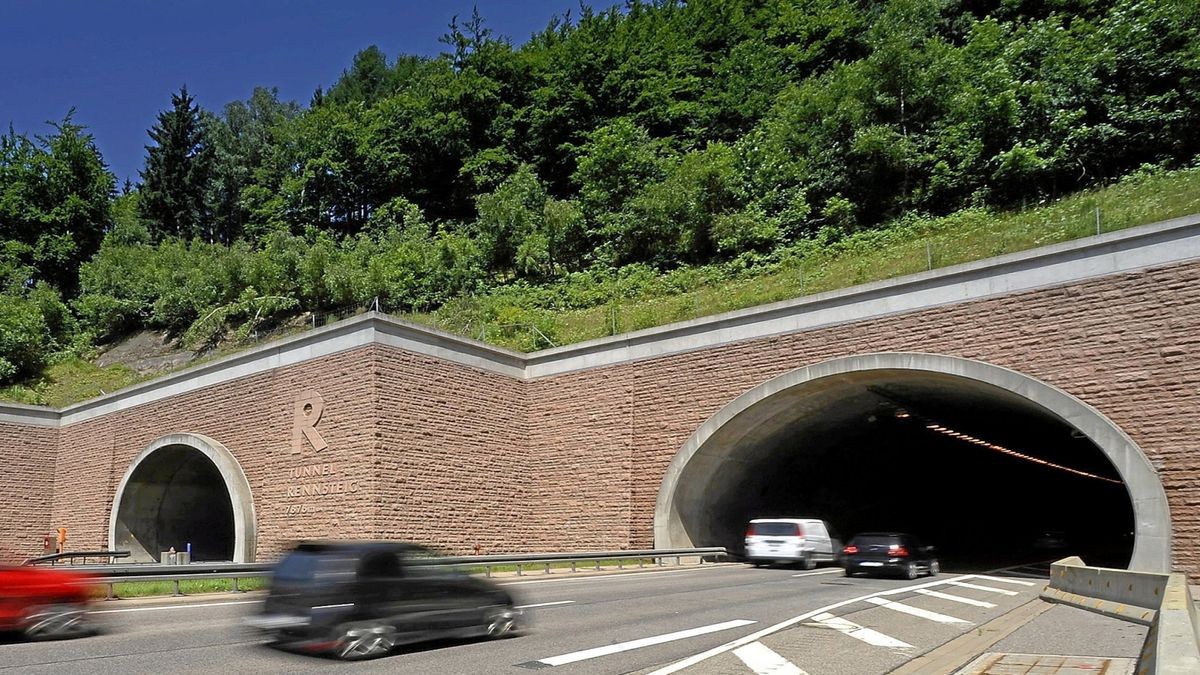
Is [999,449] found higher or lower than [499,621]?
higher

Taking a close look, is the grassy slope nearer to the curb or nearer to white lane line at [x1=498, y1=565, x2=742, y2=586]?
white lane line at [x1=498, y1=565, x2=742, y2=586]

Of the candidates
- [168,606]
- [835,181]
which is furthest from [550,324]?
[168,606]

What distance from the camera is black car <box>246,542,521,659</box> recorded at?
28.1 feet

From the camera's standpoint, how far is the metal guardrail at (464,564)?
48.2 ft

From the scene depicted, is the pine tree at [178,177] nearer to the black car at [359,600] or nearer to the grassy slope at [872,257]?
the grassy slope at [872,257]

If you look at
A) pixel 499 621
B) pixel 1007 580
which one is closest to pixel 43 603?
pixel 499 621

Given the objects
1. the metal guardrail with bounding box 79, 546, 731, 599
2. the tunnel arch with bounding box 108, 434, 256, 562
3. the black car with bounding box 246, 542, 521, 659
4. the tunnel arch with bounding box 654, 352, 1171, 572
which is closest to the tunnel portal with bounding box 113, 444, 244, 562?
the tunnel arch with bounding box 108, 434, 256, 562

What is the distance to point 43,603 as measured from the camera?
999 centimetres

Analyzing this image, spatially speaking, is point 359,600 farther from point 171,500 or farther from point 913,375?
point 171,500

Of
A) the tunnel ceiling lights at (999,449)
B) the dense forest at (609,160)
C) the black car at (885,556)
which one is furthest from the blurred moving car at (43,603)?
the dense forest at (609,160)

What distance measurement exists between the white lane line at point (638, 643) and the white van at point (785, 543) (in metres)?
12.2

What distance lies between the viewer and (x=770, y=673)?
7812 mm

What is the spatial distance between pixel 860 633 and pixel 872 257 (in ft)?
76.2

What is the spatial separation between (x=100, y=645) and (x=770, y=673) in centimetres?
709
